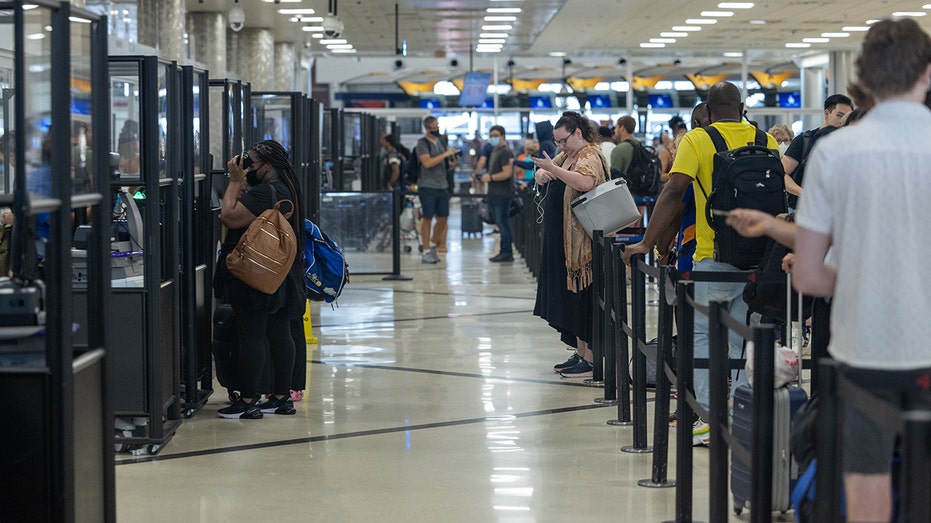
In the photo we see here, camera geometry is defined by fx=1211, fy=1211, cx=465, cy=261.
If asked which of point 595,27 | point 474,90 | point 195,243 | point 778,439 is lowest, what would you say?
point 778,439

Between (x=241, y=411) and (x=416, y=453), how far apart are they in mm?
1161

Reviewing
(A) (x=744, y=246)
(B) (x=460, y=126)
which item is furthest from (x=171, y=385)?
(B) (x=460, y=126)

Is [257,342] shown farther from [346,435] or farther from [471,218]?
[471,218]

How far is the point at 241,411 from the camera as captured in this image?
5852 mm

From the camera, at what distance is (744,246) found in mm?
4500

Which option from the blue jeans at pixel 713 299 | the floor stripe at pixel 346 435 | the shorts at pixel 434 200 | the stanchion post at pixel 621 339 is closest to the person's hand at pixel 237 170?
the floor stripe at pixel 346 435

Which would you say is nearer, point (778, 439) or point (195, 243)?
point (778, 439)

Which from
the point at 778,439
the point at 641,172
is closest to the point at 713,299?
the point at 778,439

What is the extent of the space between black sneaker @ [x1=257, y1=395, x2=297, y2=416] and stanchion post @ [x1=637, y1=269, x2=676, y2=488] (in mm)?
2032

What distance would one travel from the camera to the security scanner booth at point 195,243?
572 centimetres

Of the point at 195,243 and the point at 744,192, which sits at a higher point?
the point at 744,192

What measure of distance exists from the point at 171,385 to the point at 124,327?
49 cm

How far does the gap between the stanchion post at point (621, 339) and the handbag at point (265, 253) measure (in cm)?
149

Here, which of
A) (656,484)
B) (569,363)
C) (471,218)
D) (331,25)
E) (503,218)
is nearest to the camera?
(656,484)
